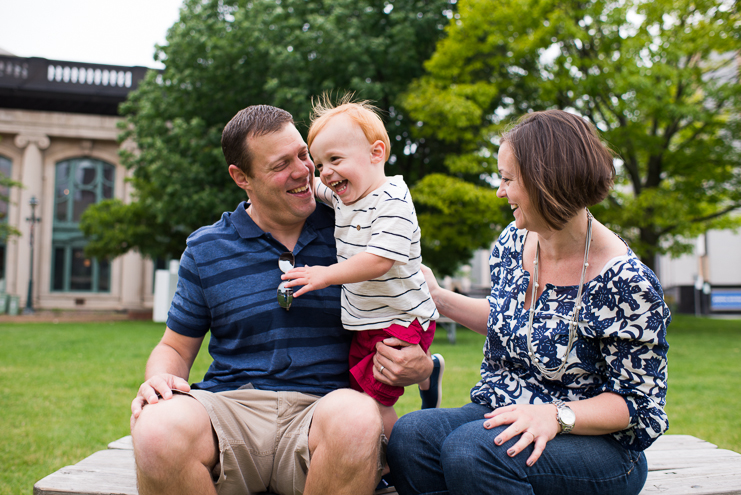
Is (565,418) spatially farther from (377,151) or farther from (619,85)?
(619,85)

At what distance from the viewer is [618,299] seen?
5.91 ft

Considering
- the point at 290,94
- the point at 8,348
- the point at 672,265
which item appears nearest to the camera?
the point at 8,348

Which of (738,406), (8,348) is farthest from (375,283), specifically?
(8,348)

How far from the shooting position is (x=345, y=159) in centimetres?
238

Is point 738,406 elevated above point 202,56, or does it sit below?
below

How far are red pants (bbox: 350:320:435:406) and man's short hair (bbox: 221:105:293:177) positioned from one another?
880mm

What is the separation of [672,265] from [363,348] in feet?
120

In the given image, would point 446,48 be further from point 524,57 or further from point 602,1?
point 602,1

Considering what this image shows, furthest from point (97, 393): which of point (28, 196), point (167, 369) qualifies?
point (28, 196)

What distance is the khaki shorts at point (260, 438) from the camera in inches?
79.4

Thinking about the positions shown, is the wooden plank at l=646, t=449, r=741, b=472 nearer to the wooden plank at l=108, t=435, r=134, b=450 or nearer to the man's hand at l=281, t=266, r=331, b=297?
the man's hand at l=281, t=266, r=331, b=297

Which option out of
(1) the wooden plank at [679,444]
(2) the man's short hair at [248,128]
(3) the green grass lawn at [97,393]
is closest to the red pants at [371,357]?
(2) the man's short hair at [248,128]

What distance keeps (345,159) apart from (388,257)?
0.48m

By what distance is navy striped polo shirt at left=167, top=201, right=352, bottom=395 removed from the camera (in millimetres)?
2277
